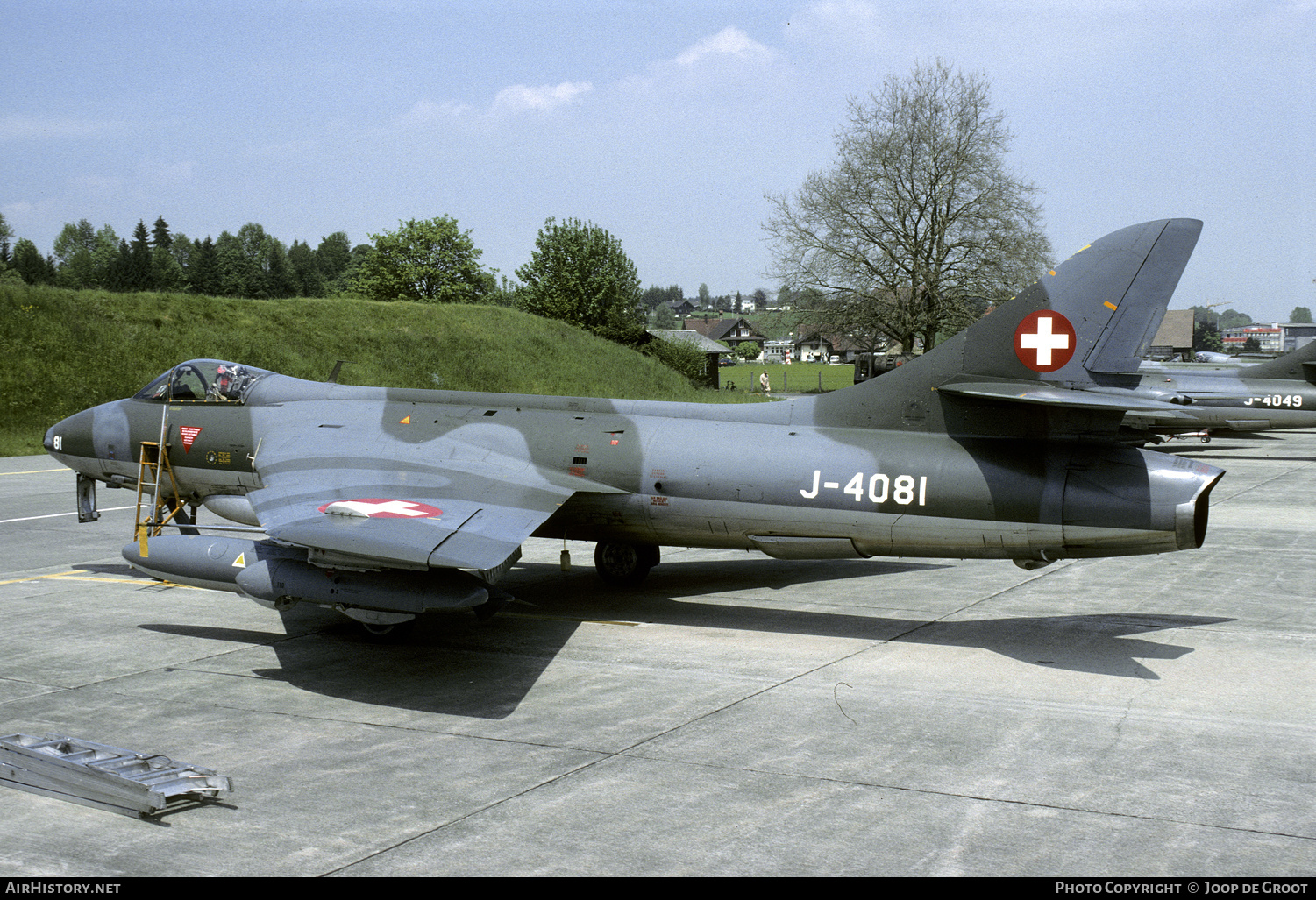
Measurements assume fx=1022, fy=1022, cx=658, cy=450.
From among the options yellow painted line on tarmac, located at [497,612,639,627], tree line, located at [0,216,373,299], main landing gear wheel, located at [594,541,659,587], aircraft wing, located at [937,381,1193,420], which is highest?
tree line, located at [0,216,373,299]

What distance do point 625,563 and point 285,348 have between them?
114 feet

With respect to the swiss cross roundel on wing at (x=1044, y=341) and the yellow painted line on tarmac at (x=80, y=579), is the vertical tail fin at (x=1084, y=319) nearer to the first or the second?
the swiss cross roundel on wing at (x=1044, y=341)

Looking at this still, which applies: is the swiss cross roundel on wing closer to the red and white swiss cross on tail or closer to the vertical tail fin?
the vertical tail fin

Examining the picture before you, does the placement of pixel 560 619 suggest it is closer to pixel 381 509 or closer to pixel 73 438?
pixel 381 509

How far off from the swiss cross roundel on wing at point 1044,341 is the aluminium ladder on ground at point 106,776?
332 inches

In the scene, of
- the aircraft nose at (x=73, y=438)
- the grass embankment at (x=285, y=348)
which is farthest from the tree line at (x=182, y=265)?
the aircraft nose at (x=73, y=438)

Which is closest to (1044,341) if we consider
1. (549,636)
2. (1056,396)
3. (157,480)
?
(1056,396)


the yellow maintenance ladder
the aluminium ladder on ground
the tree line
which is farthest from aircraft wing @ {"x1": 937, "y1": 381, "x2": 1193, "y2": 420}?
the tree line

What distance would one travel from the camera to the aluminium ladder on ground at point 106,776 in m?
6.62

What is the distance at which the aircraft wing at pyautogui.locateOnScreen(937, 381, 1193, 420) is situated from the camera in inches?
362

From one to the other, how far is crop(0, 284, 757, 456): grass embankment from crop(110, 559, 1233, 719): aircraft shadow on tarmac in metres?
26.1

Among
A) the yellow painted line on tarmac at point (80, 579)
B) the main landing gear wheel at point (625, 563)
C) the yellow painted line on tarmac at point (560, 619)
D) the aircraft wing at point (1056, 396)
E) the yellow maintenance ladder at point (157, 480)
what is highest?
the aircraft wing at point (1056, 396)

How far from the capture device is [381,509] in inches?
404

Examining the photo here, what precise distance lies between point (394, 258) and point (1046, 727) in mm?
94311
